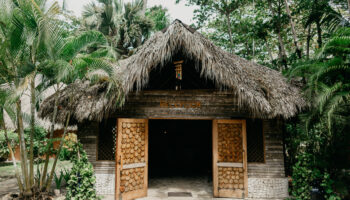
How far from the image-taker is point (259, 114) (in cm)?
473

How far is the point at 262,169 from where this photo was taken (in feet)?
16.5

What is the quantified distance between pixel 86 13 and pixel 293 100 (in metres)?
9.25

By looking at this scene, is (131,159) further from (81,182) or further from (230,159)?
(230,159)

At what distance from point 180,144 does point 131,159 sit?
A: 4658 mm

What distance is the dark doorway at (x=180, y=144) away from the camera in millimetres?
8969

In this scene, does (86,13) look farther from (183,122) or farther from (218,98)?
(218,98)

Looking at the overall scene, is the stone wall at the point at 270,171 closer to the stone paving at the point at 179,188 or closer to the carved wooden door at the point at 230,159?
the carved wooden door at the point at 230,159

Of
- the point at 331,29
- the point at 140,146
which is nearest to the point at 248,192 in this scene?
the point at 140,146

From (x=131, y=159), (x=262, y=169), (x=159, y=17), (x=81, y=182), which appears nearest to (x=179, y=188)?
(x=131, y=159)

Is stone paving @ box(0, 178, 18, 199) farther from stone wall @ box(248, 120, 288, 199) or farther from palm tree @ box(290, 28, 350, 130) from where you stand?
palm tree @ box(290, 28, 350, 130)

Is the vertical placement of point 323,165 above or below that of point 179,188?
above

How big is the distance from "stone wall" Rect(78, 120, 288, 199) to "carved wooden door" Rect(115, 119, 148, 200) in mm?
562

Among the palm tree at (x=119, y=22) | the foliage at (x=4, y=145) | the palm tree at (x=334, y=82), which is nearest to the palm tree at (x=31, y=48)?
the palm tree at (x=334, y=82)

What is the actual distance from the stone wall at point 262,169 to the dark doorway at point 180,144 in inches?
151
